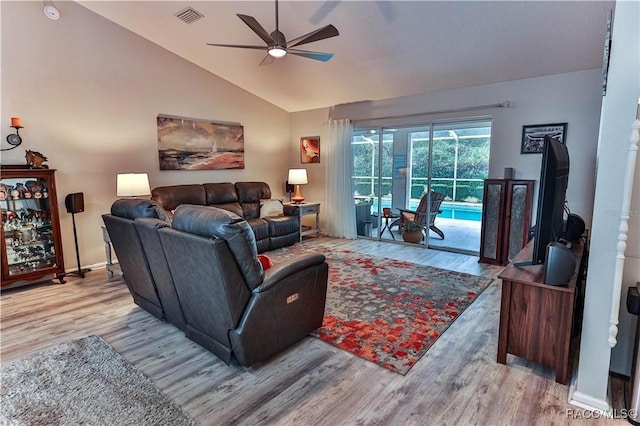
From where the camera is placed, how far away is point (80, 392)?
2014 millimetres

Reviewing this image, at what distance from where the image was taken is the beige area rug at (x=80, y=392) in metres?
1.80

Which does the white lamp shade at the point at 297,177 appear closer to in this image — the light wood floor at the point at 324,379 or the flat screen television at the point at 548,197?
the light wood floor at the point at 324,379

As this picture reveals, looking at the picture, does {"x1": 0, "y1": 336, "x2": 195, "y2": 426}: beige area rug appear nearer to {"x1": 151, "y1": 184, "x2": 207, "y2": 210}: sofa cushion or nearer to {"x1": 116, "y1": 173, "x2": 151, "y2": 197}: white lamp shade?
{"x1": 116, "y1": 173, "x2": 151, "y2": 197}: white lamp shade

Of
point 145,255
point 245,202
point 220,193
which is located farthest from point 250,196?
point 145,255

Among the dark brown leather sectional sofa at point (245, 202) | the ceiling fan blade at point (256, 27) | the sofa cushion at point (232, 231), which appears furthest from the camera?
the dark brown leather sectional sofa at point (245, 202)

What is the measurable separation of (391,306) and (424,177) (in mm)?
2906

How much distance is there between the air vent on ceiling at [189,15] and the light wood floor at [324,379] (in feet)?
10.9

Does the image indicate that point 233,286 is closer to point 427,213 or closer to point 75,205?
point 75,205

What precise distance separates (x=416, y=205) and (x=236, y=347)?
4292 mm

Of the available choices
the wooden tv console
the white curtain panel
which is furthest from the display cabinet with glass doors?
the wooden tv console

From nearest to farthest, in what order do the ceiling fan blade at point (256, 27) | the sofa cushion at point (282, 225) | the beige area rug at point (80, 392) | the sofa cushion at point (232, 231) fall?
the beige area rug at point (80, 392)
the sofa cushion at point (232, 231)
the ceiling fan blade at point (256, 27)
the sofa cushion at point (282, 225)

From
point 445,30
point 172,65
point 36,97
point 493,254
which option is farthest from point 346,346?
point 172,65

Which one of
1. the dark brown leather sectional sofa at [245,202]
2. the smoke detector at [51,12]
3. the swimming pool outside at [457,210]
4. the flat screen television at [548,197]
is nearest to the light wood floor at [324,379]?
the flat screen television at [548,197]

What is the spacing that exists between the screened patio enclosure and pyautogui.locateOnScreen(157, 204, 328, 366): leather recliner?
3.56 m
